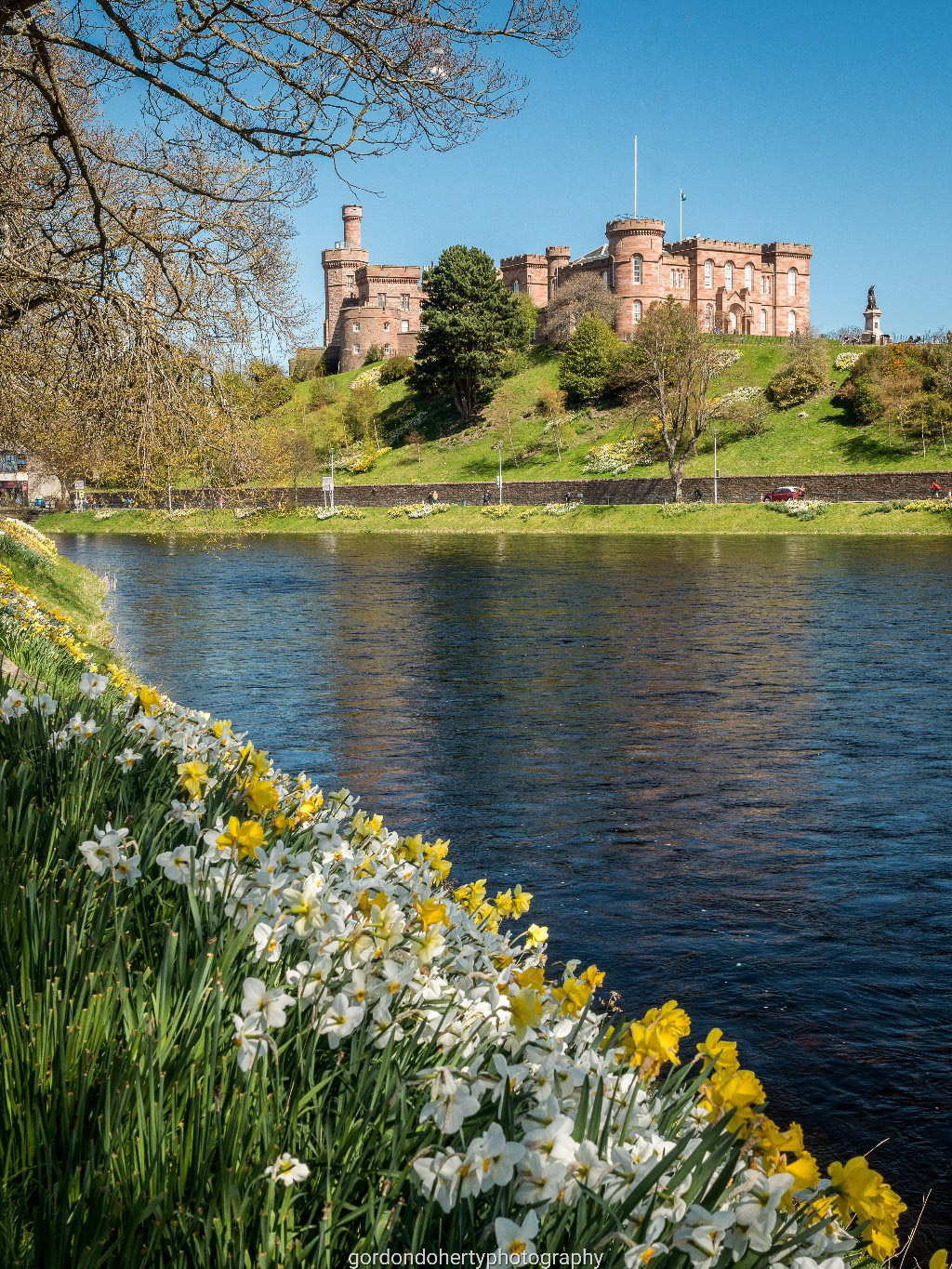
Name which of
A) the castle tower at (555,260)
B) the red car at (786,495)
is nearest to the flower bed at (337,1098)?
the red car at (786,495)

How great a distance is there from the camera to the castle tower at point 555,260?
112 meters

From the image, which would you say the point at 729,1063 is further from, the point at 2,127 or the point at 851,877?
the point at 2,127

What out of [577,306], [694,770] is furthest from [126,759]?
[577,306]

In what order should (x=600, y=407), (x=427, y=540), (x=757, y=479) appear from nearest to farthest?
1. (x=427, y=540)
2. (x=757, y=479)
3. (x=600, y=407)

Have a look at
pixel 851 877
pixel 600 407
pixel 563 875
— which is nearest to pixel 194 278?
pixel 563 875

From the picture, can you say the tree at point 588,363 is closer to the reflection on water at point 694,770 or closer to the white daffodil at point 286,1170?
the reflection on water at point 694,770

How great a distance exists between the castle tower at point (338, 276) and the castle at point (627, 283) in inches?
3.8

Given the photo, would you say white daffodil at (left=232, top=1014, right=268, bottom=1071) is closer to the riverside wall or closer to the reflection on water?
the reflection on water

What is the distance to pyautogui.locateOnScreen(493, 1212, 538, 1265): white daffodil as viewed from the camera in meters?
2.01

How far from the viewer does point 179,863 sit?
341cm

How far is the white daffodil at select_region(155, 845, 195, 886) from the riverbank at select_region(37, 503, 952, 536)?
36877 mm

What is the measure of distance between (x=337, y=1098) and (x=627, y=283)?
10249 cm

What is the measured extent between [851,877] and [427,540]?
4938 cm

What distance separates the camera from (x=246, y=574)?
39625 mm
